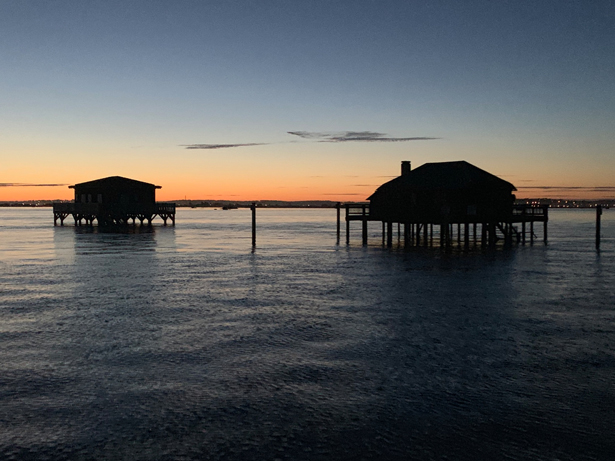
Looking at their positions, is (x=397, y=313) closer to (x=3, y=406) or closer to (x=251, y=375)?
(x=251, y=375)

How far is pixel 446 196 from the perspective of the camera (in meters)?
41.8

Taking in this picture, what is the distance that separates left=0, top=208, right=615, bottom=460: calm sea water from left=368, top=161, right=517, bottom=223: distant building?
21148 mm

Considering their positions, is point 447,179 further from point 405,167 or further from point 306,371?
point 306,371

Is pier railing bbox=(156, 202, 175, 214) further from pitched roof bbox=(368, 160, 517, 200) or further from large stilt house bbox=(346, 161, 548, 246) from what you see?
pitched roof bbox=(368, 160, 517, 200)

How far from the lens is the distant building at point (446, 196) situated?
41.5 metres

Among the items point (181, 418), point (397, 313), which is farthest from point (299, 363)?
point (397, 313)

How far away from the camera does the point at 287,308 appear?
15.7m

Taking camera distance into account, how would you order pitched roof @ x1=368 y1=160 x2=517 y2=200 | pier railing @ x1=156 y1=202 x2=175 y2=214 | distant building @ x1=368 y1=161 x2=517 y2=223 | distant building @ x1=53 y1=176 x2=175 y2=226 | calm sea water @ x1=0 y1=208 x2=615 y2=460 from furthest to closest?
pier railing @ x1=156 y1=202 x2=175 y2=214, distant building @ x1=53 y1=176 x2=175 y2=226, pitched roof @ x1=368 y1=160 x2=517 y2=200, distant building @ x1=368 y1=161 x2=517 y2=223, calm sea water @ x1=0 y1=208 x2=615 y2=460

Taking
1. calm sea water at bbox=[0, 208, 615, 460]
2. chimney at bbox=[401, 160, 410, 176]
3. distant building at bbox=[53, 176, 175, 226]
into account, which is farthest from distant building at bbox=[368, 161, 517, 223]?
distant building at bbox=[53, 176, 175, 226]

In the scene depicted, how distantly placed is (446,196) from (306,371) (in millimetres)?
34384

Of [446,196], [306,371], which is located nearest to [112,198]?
[446,196]

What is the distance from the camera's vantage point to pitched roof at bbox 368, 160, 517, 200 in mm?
41656

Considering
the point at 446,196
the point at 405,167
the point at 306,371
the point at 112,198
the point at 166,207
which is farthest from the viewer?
the point at 166,207

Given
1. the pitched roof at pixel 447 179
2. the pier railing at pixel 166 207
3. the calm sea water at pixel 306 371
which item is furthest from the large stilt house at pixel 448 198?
the pier railing at pixel 166 207
